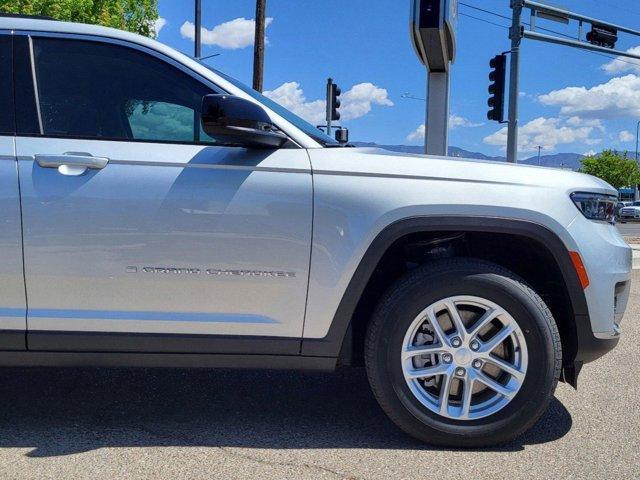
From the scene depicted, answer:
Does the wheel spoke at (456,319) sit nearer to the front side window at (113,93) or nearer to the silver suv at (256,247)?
the silver suv at (256,247)

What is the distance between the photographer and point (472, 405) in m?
2.99

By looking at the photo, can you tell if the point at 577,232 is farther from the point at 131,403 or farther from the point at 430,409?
Result: the point at 131,403

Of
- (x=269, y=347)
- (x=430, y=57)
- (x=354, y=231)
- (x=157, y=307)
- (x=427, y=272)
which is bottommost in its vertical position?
(x=269, y=347)

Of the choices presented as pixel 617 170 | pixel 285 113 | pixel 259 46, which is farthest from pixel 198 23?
pixel 617 170

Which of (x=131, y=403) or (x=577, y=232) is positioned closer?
(x=577, y=232)

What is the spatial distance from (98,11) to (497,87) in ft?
27.5

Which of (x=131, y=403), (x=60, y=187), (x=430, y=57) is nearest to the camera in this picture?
(x=60, y=187)

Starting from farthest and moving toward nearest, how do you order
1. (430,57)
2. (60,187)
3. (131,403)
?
(430,57), (131,403), (60,187)

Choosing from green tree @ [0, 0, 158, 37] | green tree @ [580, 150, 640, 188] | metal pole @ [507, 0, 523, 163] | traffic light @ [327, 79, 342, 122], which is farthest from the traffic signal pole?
green tree @ [580, 150, 640, 188]

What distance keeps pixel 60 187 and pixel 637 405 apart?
3.36 meters

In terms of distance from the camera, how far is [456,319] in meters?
2.93

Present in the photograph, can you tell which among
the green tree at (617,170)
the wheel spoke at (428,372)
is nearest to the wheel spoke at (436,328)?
the wheel spoke at (428,372)

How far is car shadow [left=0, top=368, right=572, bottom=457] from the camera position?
3.06m

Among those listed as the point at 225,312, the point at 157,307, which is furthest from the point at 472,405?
the point at 157,307
